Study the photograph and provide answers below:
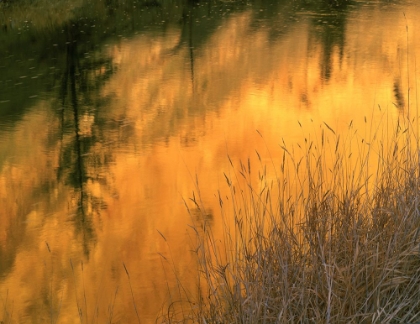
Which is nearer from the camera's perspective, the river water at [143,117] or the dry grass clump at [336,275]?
the dry grass clump at [336,275]

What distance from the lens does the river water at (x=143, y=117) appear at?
4.48 metres

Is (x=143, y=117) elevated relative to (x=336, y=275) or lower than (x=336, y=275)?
lower

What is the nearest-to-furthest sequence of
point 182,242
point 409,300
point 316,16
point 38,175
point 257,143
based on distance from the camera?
1. point 409,300
2. point 182,242
3. point 38,175
4. point 257,143
5. point 316,16

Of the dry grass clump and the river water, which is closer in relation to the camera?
the dry grass clump

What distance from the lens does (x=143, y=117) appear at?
8148 mm

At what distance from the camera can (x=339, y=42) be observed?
38.8ft

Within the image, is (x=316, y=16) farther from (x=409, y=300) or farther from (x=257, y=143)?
(x=409, y=300)

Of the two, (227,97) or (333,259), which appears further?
(227,97)

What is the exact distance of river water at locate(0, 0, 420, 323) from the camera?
4.48m

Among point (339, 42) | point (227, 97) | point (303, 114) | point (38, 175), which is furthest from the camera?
point (339, 42)

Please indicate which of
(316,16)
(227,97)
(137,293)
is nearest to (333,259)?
(137,293)

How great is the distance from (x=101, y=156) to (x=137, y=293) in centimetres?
287

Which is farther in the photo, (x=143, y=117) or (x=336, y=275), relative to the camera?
(x=143, y=117)

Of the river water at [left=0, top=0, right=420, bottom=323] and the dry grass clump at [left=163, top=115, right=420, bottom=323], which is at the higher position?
the dry grass clump at [left=163, top=115, right=420, bottom=323]
